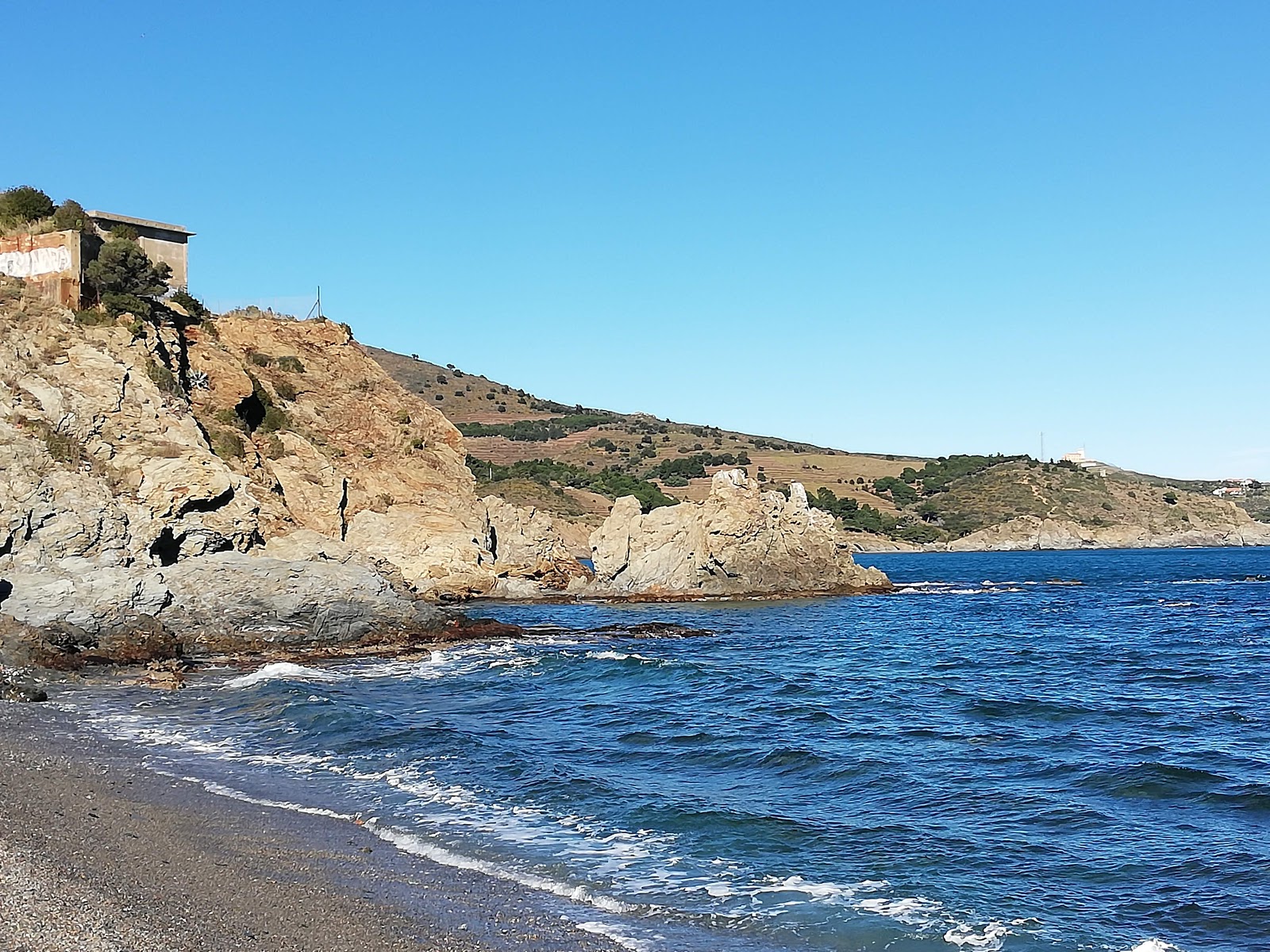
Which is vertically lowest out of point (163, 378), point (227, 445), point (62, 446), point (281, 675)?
point (281, 675)

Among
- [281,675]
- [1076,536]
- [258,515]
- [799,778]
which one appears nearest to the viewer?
[799,778]

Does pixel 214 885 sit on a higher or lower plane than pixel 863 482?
lower

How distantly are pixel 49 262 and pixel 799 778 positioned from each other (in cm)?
2798

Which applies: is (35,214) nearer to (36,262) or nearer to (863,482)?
(36,262)

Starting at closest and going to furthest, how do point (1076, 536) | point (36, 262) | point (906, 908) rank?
point (906, 908) → point (36, 262) → point (1076, 536)

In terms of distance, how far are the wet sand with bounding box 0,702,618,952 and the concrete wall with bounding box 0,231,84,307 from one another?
2321 centimetres

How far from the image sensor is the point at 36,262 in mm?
32500

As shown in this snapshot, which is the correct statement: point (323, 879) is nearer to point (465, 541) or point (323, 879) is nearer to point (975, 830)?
point (975, 830)

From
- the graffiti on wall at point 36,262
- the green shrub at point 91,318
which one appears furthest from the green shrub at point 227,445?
the graffiti on wall at point 36,262

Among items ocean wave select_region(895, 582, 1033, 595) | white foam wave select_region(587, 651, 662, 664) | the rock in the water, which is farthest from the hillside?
the rock in the water

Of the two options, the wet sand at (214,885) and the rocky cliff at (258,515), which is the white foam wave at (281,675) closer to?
the rocky cliff at (258,515)

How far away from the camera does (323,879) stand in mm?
9039

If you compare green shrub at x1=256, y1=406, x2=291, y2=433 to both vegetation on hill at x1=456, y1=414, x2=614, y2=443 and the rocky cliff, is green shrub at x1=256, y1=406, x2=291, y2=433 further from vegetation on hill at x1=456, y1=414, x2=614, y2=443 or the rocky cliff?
vegetation on hill at x1=456, y1=414, x2=614, y2=443

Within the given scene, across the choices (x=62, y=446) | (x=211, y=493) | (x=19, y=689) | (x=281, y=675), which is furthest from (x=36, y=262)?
(x=19, y=689)
